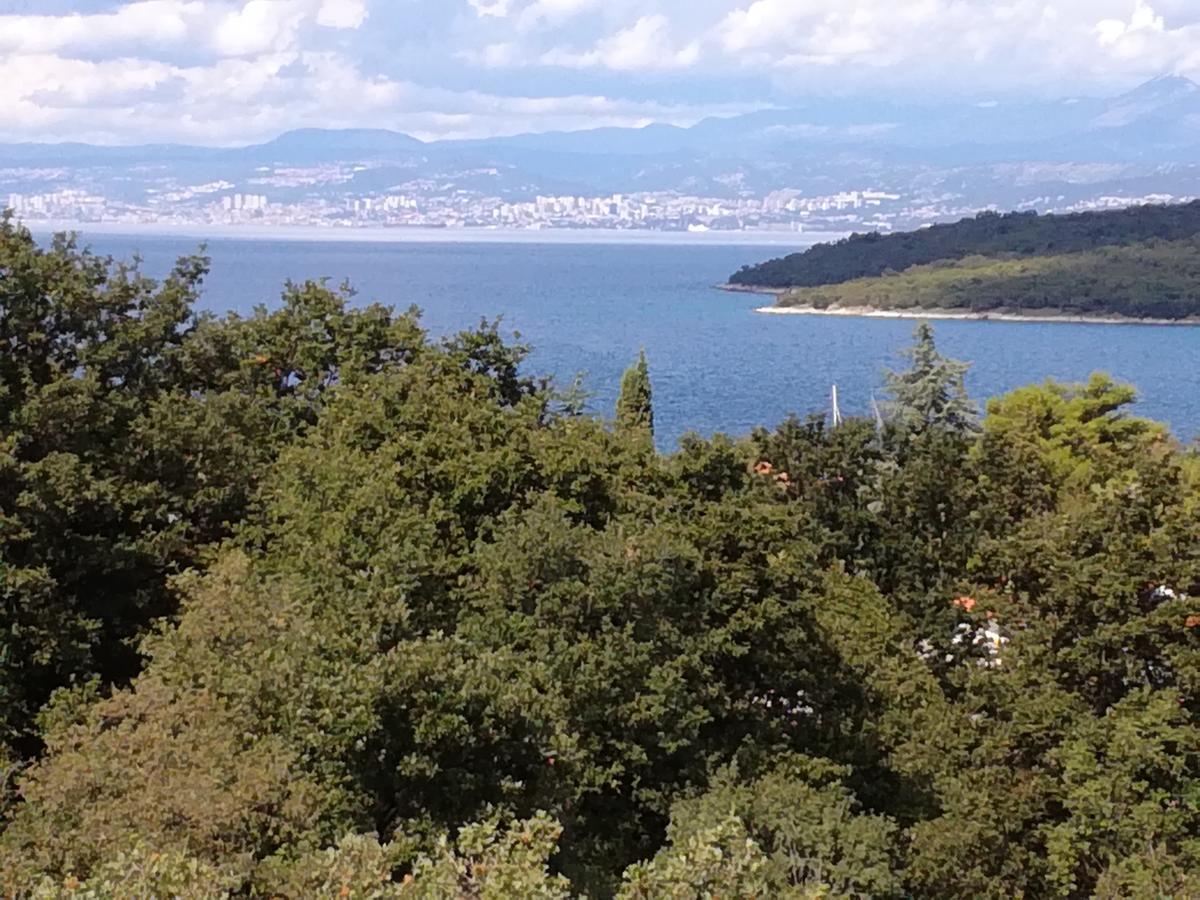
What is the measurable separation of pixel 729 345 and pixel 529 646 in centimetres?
9314

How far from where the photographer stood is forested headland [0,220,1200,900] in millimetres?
9586

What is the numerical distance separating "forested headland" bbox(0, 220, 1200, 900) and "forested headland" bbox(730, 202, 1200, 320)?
123664mm

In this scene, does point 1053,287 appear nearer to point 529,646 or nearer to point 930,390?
point 930,390

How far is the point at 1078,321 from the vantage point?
130 metres

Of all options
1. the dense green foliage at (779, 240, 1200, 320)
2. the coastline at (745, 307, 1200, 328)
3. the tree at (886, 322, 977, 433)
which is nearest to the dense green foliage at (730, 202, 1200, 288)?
the dense green foliage at (779, 240, 1200, 320)

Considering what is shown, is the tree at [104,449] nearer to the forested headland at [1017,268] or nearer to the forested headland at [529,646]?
the forested headland at [529,646]

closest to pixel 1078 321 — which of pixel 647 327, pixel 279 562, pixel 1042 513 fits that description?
pixel 647 327

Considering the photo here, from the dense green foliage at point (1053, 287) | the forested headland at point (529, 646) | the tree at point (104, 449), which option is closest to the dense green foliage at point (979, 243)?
the dense green foliage at point (1053, 287)

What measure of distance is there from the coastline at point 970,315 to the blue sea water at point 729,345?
9.84 feet

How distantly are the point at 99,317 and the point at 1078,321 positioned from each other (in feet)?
411

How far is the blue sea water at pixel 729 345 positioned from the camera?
72938 millimetres

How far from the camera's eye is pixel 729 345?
104375mm

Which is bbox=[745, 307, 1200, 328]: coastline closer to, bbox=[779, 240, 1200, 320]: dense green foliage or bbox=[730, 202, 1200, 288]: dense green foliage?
bbox=[779, 240, 1200, 320]: dense green foliage

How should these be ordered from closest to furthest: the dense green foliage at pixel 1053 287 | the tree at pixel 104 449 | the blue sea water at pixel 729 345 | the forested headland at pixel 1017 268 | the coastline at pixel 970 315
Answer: the tree at pixel 104 449
the blue sea water at pixel 729 345
the coastline at pixel 970 315
the dense green foliage at pixel 1053 287
the forested headland at pixel 1017 268
